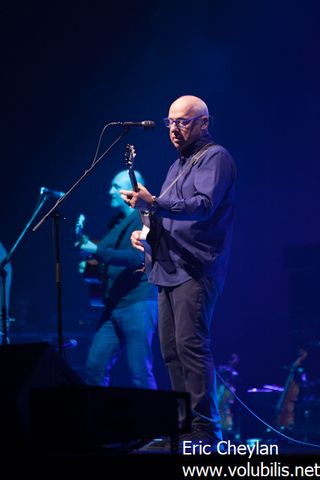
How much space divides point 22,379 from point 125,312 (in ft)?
10.4

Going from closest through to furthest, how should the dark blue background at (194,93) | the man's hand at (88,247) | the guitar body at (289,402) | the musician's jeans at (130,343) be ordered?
1. the musician's jeans at (130,343)
2. the man's hand at (88,247)
3. the guitar body at (289,402)
4. the dark blue background at (194,93)

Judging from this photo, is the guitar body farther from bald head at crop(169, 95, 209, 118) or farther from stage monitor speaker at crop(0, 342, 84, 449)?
stage monitor speaker at crop(0, 342, 84, 449)

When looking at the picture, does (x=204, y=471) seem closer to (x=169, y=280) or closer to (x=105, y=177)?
(x=169, y=280)

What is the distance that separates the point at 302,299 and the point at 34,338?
122 inches

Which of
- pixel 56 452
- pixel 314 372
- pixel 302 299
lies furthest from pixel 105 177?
pixel 56 452

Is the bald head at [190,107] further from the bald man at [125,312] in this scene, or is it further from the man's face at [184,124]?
the bald man at [125,312]

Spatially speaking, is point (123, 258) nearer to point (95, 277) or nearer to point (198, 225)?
point (95, 277)

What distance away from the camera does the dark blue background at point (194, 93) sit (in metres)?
8.41

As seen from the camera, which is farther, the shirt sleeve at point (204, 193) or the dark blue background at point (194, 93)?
the dark blue background at point (194, 93)

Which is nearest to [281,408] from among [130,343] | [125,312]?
[130,343]

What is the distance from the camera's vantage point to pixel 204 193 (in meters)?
4.12

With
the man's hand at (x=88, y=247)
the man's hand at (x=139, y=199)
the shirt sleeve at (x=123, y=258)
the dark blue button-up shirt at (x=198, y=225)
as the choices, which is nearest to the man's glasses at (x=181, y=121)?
the dark blue button-up shirt at (x=198, y=225)

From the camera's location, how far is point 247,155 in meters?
8.77

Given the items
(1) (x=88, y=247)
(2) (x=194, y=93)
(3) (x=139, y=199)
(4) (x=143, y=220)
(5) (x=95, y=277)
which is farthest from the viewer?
(2) (x=194, y=93)
